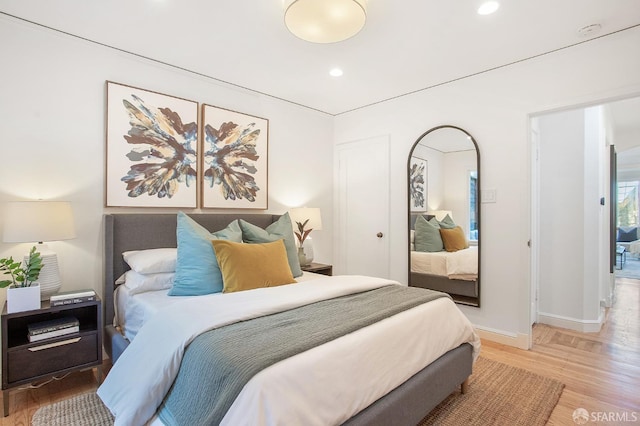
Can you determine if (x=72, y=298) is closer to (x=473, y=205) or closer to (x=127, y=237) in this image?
(x=127, y=237)

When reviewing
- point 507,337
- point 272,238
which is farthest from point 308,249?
point 507,337

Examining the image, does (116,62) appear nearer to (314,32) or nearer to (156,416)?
(314,32)

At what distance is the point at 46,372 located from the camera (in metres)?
2.10

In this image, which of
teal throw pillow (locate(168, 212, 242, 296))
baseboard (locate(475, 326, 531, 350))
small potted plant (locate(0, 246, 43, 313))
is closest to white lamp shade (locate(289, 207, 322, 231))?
teal throw pillow (locate(168, 212, 242, 296))

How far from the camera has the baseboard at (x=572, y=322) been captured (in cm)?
339

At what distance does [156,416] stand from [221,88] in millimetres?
2970

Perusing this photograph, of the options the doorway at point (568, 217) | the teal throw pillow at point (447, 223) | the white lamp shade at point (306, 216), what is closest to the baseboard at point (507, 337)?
the doorway at point (568, 217)

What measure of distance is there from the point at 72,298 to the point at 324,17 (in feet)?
8.04

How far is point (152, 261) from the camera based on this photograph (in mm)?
2436

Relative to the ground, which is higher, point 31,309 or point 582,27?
point 582,27

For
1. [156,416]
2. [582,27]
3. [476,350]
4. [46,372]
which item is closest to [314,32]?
[582,27]

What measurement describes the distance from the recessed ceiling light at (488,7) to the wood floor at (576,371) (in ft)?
8.63

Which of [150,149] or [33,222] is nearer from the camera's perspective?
[33,222]

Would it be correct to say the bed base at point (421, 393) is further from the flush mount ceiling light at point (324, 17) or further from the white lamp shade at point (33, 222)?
the white lamp shade at point (33, 222)
